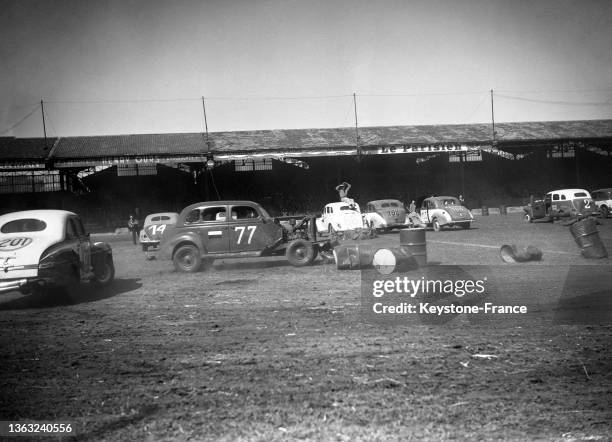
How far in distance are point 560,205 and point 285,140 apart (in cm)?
1743

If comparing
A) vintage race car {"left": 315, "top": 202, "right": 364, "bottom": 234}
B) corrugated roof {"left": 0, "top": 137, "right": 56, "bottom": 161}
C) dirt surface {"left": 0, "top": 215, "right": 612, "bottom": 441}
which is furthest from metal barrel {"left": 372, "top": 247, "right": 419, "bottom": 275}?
corrugated roof {"left": 0, "top": 137, "right": 56, "bottom": 161}

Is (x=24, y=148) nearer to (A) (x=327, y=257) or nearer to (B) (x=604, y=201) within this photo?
(A) (x=327, y=257)

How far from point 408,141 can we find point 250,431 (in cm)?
3169

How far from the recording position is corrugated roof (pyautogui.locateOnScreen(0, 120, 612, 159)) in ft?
102

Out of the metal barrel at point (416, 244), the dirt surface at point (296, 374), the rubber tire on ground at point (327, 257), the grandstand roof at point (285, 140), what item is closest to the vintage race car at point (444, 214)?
the grandstand roof at point (285, 140)

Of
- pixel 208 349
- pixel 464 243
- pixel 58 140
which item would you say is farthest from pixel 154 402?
pixel 58 140

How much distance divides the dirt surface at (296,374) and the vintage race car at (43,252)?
593 millimetres

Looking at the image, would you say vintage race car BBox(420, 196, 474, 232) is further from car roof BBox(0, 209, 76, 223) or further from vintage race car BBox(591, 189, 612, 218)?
car roof BBox(0, 209, 76, 223)

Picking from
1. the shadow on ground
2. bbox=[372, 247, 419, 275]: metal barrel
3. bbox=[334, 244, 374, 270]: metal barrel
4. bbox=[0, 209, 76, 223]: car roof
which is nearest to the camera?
the shadow on ground

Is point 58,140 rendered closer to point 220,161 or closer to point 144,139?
point 144,139

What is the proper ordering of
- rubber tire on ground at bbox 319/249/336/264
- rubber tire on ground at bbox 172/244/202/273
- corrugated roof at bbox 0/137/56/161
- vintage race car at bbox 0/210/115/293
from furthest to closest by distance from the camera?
corrugated roof at bbox 0/137/56/161 < rubber tire on ground at bbox 319/249/336/264 < rubber tire on ground at bbox 172/244/202/273 < vintage race car at bbox 0/210/115/293

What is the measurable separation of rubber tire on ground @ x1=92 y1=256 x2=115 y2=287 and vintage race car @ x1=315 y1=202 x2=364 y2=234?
1103 cm

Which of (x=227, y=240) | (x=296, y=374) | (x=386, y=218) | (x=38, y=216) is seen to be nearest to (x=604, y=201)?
(x=386, y=218)

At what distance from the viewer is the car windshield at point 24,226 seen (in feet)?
29.2
